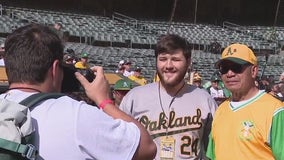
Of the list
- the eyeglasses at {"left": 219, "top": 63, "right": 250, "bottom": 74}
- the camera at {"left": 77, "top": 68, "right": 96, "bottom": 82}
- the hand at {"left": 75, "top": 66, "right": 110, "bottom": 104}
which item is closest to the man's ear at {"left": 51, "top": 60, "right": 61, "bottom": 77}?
the hand at {"left": 75, "top": 66, "right": 110, "bottom": 104}

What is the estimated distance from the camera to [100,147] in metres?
1.79

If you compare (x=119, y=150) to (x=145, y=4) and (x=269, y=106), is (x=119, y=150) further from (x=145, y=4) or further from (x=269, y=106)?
(x=145, y=4)

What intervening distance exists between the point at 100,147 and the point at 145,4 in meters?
28.9

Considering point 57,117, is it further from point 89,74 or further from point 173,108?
point 173,108

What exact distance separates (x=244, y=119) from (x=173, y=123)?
0.51 m

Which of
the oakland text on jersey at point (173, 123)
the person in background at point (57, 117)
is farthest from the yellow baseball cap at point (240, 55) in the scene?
the person in background at point (57, 117)

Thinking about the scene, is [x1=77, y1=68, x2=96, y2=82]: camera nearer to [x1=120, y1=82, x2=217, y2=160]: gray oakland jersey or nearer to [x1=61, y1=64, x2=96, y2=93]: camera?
[x1=61, y1=64, x2=96, y2=93]: camera

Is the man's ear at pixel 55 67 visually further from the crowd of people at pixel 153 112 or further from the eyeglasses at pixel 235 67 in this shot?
the eyeglasses at pixel 235 67

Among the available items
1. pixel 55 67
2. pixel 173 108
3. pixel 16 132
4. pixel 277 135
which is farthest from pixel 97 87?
pixel 173 108

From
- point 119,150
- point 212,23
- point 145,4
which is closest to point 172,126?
point 119,150

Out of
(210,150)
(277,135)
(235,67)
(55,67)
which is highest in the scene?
(55,67)

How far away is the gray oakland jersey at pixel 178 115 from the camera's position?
3506 millimetres

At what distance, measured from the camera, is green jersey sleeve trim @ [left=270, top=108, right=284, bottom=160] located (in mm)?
3002

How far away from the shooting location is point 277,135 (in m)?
3.02
